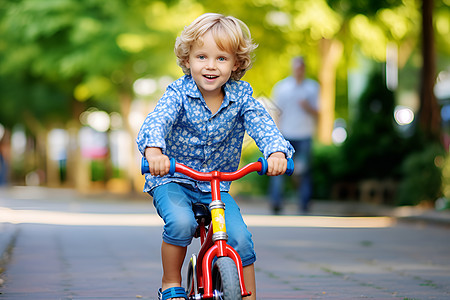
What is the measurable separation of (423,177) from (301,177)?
1.86 metres

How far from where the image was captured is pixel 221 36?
3891mm

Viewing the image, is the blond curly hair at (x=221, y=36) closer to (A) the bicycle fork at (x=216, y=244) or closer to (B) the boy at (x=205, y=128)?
(B) the boy at (x=205, y=128)

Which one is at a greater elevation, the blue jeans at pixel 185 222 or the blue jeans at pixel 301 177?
the blue jeans at pixel 301 177

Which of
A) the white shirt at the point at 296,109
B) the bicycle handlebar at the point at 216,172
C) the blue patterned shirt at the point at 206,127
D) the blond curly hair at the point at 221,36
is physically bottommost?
the bicycle handlebar at the point at 216,172

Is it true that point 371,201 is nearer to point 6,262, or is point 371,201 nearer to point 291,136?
point 291,136

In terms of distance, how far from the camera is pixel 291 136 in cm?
1213

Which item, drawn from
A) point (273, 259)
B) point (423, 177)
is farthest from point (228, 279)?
point (423, 177)

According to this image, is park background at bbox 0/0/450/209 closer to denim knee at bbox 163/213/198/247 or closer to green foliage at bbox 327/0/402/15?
green foliage at bbox 327/0/402/15

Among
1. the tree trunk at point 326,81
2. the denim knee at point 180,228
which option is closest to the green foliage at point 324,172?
the tree trunk at point 326,81

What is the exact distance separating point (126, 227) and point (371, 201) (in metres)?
5.67

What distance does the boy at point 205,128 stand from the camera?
12.5 ft

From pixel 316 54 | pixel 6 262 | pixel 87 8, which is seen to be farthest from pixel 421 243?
pixel 316 54

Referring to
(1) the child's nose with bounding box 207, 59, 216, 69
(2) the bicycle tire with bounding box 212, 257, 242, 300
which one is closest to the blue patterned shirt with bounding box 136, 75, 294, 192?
(1) the child's nose with bounding box 207, 59, 216, 69

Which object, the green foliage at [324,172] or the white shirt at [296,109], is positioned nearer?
the white shirt at [296,109]
